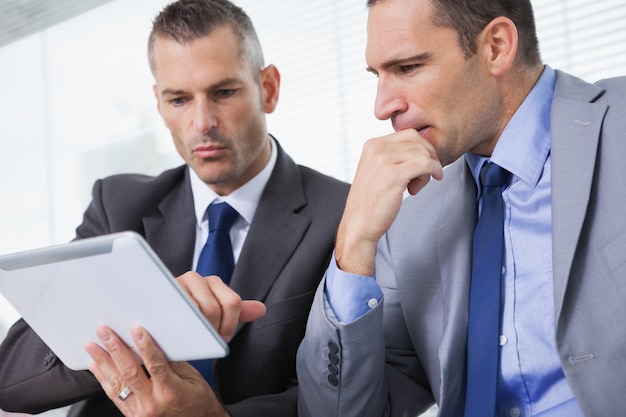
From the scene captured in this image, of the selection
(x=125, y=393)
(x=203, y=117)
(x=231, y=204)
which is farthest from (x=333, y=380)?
(x=203, y=117)

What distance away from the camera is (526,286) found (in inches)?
54.8

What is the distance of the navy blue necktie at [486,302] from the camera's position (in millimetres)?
1376

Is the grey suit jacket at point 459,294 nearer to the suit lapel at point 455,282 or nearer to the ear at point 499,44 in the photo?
the suit lapel at point 455,282

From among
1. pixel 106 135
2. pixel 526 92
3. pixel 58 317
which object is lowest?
pixel 106 135

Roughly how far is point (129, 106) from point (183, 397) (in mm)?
2438

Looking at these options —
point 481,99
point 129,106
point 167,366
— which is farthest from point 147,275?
point 129,106

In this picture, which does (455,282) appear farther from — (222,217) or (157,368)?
(222,217)

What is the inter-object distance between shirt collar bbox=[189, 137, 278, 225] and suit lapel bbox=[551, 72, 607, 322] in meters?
0.90

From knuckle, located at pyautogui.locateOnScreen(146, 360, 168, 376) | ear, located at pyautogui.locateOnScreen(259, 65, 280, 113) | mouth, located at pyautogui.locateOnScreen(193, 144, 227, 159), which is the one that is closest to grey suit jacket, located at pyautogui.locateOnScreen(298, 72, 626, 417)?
knuckle, located at pyautogui.locateOnScreen(146, 360, 168, 376)

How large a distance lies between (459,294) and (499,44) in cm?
53

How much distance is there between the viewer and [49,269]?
1.11 meters

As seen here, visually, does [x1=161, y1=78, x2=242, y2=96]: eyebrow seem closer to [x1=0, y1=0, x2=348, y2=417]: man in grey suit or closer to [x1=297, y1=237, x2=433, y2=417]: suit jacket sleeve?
[x1=0, y1=0, x2=348, y2=417]: man in grey suit

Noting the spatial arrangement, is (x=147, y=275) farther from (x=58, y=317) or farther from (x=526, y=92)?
(x=526, y=92)

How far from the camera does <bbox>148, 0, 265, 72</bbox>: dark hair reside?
6.81 feet
